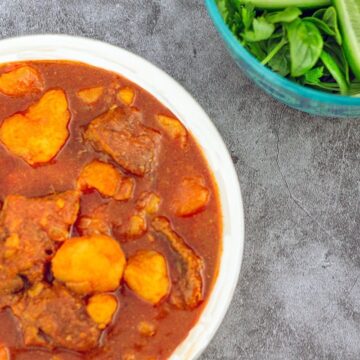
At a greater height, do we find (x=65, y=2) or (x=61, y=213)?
(x=65, y=2)

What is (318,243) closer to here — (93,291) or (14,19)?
(93,291)

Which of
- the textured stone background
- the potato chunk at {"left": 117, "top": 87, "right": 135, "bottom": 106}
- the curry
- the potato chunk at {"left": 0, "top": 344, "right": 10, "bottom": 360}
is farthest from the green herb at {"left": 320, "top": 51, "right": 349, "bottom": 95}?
the potato chunk at {"left": 0, "top": 344, "right": 10, "bottom": 360}

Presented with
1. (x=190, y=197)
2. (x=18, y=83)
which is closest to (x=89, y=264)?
(x=190, y=197)

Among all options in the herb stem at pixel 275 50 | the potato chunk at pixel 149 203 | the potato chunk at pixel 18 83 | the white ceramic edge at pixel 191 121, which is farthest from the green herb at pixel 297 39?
the potato chunk at pixel 18 83

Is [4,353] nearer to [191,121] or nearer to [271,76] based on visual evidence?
[191,121]

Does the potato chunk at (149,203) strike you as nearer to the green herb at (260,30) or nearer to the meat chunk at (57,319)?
the meat chunk at (57,319)

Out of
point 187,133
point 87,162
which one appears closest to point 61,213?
point 87,162
